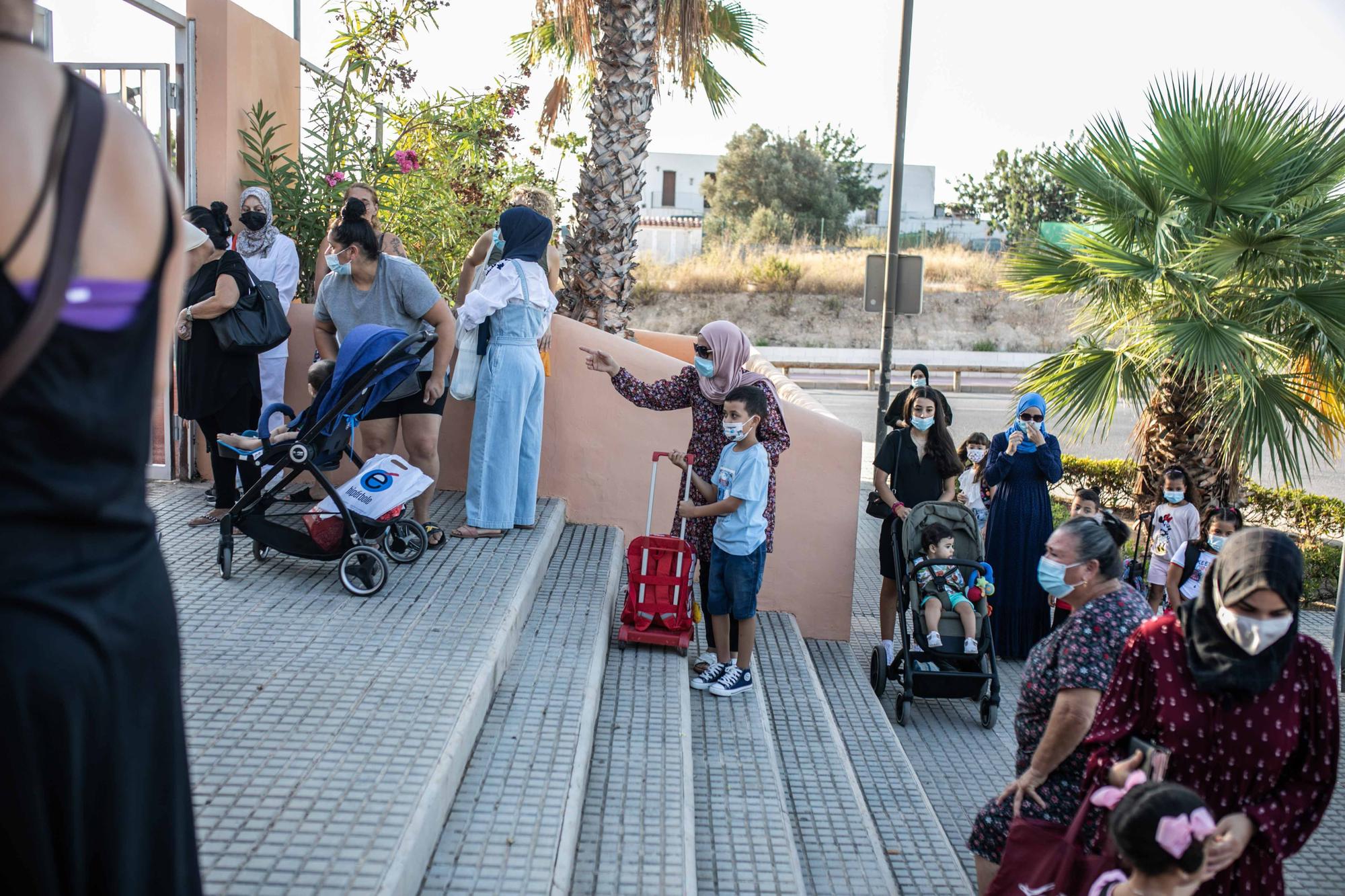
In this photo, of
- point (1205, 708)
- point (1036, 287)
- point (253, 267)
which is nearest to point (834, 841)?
point (1205, 708)

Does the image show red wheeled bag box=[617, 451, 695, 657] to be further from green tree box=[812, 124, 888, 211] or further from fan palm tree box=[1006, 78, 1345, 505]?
green tree box=[812, 124, 888, 211]

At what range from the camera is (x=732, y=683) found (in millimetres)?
5297

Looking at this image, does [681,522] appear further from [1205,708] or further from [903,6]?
[903,6]

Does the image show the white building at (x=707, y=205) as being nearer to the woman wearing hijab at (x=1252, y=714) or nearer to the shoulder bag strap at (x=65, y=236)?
the woman wearing hijab at (x=1252, y=714)

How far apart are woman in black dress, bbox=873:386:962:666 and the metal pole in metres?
5.31

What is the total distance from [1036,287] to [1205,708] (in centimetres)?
692

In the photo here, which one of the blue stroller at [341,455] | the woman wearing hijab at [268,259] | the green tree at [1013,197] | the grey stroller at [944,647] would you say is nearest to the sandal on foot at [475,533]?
the blue stroller at [341,455]

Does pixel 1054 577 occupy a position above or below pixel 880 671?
above

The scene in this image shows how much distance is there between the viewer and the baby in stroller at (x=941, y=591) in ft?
20.2

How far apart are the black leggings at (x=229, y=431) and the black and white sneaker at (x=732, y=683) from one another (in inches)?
108

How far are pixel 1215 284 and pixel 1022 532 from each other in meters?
2.56

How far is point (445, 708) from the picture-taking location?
3.64 meters

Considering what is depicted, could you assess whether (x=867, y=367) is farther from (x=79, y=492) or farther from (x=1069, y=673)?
(x=79, y=492)

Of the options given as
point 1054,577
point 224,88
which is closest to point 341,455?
point 1054,577
